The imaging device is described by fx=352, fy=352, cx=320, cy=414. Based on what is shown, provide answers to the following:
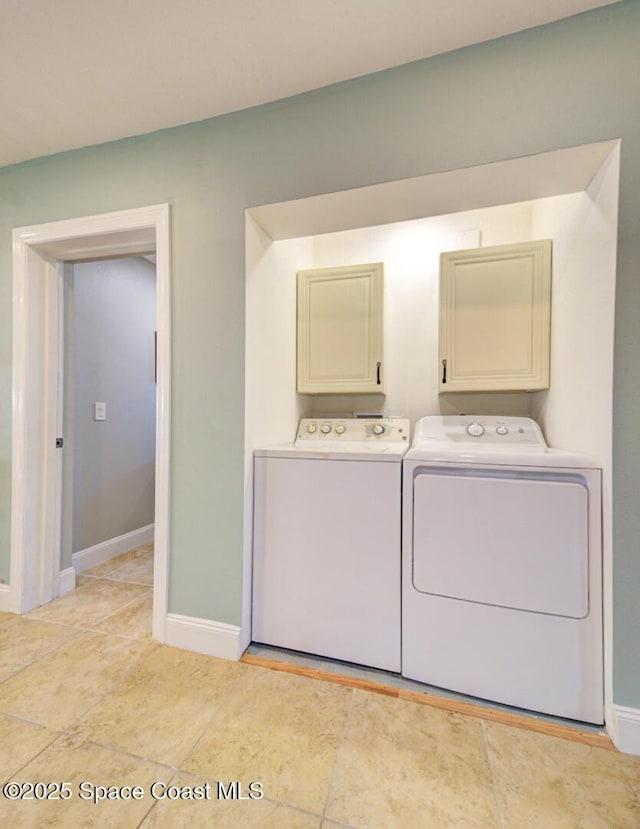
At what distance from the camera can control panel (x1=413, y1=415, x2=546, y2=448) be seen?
175 cm

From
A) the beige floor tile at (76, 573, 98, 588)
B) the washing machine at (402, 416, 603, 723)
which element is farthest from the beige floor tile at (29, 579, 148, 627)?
the washing machine at (402, 416, 603, 723)

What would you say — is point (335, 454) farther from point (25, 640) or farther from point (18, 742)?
point (25, 640)

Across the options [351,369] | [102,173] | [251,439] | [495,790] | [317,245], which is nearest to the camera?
[495,790]

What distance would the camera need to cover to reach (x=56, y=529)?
6.75 feet

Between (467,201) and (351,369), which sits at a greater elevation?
(467,201)

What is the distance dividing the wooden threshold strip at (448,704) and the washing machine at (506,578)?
0.15 ft

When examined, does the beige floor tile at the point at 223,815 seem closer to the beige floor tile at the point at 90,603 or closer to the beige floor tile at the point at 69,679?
the beige floor tile at the point at 69,679

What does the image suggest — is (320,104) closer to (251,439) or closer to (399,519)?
(251,439)

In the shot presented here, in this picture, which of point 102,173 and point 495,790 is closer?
point 495,790

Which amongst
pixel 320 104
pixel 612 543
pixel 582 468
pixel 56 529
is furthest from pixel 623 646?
pixel 56 529

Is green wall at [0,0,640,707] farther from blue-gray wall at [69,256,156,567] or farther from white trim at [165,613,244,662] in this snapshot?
blue-gray wall at [69,256,156,567]

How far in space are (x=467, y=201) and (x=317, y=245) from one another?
1.13 metres

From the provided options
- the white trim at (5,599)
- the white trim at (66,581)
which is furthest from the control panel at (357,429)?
the white trim at (5,599)

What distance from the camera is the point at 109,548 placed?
9.02ft
